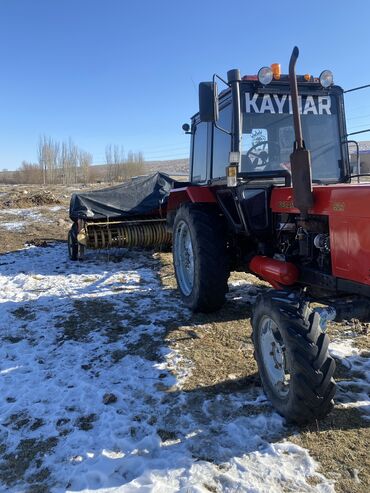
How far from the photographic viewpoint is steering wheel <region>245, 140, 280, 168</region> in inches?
163

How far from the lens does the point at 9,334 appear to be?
4547 millimetres

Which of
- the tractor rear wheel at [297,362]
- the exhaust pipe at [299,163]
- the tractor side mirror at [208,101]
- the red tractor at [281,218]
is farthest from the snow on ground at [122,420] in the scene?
the tractor side mirror at [208,101]

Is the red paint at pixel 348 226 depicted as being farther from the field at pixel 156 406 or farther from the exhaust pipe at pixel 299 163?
the field at pixel 156 406

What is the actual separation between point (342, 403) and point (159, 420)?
1.26 metres

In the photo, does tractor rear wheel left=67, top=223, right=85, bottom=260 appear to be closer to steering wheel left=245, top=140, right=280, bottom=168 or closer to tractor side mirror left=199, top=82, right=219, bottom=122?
steering wheel left=245, top=140, right=280, bottom=168

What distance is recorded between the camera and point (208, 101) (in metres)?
3.76

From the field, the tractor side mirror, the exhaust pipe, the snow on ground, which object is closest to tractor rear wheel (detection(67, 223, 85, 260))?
the field

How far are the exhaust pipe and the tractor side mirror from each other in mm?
1085

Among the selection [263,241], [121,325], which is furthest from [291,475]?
[121,325]

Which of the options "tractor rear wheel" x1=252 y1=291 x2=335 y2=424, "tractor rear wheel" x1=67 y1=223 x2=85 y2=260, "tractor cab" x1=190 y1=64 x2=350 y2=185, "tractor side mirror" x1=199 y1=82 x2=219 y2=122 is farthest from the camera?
"tractor rear wheel" x1=67 y1=223 x2=85 y2=260

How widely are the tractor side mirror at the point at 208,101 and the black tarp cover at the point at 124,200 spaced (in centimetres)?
405

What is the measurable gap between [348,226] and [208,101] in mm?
1679

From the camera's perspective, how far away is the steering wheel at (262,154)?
163 inches

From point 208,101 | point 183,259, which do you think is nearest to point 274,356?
point 208,101
